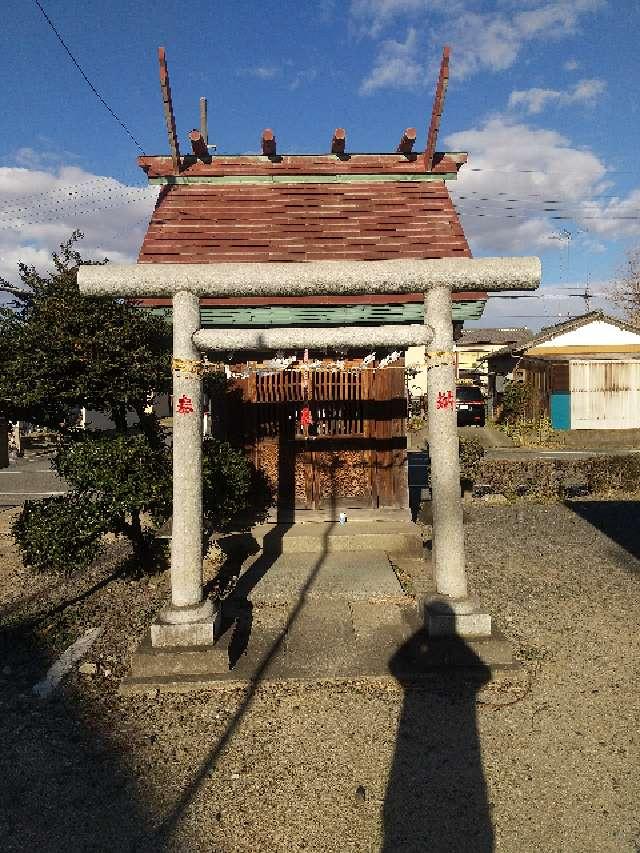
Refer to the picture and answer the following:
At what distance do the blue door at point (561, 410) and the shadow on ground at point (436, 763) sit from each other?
20.3 metres

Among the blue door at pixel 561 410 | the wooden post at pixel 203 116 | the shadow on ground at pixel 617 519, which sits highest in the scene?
the wooden post at pixel 203 116

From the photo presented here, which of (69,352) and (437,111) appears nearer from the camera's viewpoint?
(69,352)

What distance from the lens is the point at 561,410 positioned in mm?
23406

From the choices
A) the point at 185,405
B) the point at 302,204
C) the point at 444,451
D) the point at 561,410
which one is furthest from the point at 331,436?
the point at 561,410

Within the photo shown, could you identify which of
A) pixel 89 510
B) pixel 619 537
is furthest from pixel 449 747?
pixel 619 537

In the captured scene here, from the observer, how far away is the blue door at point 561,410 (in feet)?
76.3

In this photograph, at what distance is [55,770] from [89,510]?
2945mm

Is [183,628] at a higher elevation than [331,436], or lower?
lower

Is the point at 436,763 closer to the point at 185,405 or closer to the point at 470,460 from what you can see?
the point at 185,405

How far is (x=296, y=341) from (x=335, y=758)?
151 inches

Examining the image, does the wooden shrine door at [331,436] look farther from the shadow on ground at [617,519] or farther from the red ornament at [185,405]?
the shadow on ground at [617,519]

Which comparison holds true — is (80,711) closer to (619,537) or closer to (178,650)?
(178,650)

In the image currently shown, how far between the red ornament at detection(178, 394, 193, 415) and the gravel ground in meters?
2.76

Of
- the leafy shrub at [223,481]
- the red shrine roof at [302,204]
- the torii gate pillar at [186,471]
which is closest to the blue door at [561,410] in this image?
the red shrine roof at [302,204]
